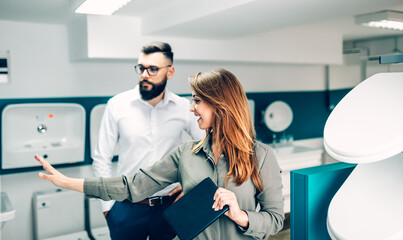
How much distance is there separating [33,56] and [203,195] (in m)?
2.54

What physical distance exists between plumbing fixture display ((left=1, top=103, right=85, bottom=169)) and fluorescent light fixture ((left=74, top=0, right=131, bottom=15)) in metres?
1.16

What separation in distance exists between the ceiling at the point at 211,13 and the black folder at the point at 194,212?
1.06 meters

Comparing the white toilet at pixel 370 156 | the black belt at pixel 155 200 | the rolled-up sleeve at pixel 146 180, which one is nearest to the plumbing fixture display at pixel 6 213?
the black belt at pixel 155 200

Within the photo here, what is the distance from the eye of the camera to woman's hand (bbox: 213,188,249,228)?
1.41 metres

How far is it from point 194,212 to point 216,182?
187 mm

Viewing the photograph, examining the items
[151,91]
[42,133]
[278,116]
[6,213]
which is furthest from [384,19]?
[6,213]

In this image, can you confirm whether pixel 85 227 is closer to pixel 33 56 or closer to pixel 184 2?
pixel 33 56

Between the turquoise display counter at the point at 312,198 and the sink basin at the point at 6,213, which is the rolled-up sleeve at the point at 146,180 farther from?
the sink basin at the point at 6,213

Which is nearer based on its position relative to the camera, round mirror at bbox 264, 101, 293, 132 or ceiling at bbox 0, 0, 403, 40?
ceiling at bbox 0, 0, 403, 40

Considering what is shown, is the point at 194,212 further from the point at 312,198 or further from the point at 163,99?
the point at 163,99

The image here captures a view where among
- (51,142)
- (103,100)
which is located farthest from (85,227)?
(103,100)

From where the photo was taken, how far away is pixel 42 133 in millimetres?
3275

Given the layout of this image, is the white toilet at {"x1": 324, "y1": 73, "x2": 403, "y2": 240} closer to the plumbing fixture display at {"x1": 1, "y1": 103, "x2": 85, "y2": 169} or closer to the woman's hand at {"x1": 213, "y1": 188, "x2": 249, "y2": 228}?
the woman's hand at {"x1": 213, "y1": 188, "x2": 249, "y2": 228}

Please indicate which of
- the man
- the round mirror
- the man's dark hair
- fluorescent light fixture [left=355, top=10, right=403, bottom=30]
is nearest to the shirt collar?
the man
